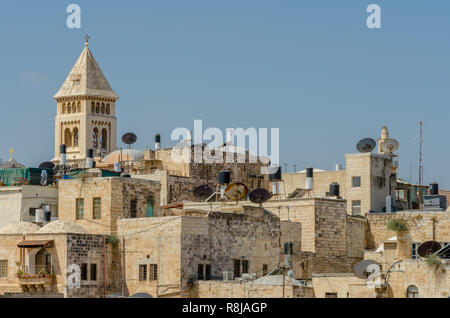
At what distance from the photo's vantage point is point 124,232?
57750 millimetres

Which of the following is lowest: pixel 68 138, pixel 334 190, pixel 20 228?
pixel 20 228

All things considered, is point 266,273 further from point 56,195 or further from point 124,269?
point 56,195

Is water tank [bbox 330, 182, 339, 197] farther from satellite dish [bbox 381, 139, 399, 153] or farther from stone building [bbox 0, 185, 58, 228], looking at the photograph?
stone building [bbox 0, 185, 58, 228]

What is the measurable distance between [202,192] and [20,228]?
12.3m

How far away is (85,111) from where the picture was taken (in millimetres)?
110438

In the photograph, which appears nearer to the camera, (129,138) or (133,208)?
(133,208)

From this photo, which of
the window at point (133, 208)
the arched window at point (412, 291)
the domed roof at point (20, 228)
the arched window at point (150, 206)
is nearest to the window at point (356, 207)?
the arched window at point (150, 206)

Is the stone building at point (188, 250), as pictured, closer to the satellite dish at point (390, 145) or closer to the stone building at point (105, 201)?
the stone building at point (105, 201)

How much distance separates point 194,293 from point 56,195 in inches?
533

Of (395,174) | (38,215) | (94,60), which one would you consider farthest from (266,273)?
(94,60)

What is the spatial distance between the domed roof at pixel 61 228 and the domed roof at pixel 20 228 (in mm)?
1458

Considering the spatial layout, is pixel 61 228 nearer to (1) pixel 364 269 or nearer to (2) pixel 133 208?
(2) pixel 133 208

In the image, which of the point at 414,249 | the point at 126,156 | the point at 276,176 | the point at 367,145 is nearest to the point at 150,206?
the point at 276,176

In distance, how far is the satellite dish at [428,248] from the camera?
59.7 metres
